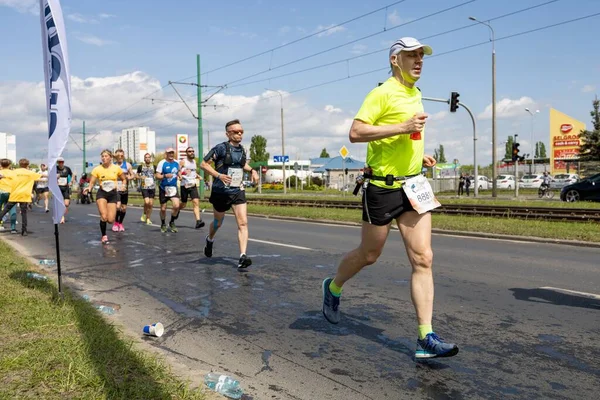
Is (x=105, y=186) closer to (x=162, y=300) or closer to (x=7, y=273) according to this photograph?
(x=7, y=273)

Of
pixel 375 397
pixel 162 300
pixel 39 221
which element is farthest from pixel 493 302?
pixel 39 221

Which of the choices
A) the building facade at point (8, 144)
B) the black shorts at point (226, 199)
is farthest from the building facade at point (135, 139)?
the black shorts at point (226, 199)

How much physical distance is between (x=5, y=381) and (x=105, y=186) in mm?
8478

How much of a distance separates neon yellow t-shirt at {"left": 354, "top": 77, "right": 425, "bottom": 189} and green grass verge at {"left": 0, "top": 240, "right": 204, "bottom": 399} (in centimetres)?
195

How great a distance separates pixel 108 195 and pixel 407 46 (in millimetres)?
8775

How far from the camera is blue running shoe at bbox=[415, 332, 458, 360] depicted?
376 cm

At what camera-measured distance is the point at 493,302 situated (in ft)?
19.0

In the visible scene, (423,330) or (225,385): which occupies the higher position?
(423,330)

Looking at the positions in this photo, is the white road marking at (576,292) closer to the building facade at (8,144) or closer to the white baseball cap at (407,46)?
the white baseball cap at (407,46)

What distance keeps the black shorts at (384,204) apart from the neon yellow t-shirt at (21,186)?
11.1 metres

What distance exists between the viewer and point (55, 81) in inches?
215

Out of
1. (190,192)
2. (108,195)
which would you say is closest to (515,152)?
(190,192)

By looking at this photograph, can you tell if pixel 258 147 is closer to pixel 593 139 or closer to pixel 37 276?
pixel 593 139

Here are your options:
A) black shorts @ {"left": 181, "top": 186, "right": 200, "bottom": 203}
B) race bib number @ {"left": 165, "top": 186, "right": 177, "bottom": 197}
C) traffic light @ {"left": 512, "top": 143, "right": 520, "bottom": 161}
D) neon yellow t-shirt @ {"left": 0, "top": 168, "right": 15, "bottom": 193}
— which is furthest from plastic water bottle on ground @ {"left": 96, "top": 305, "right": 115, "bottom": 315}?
traffic light @ {"left": 512, "top": 143, "right": 520, "bottom": 161}
